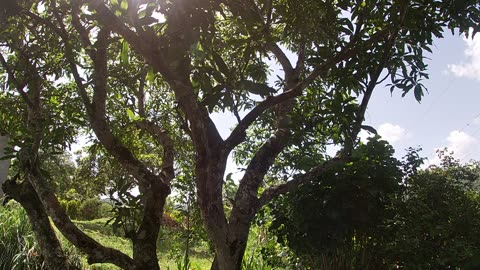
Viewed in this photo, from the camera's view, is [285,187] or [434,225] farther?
[434,225]

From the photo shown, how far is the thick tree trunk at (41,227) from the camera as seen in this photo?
2836 mm

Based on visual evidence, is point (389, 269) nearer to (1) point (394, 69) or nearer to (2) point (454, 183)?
(2) point (454, 183)

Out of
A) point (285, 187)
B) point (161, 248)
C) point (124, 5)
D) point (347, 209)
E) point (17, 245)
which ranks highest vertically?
point (161, 248)

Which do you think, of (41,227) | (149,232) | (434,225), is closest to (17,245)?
(41,227)

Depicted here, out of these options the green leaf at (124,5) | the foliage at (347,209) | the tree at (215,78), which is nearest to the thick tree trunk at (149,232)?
the tree at (215,78)

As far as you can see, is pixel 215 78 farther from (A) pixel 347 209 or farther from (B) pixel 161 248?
(B) pixel 161 248

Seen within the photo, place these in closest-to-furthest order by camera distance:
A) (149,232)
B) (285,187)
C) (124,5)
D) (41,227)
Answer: (124,5) → (149,232) → (41,227) → (285,187)

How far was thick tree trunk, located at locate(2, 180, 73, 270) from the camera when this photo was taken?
9.30 feet

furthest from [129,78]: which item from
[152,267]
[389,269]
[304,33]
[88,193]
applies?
[88,193]

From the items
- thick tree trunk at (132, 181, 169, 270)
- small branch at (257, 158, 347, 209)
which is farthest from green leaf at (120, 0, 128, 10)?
small branch at (257, 158, 347, 209)

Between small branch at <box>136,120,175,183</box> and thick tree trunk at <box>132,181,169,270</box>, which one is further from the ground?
small branch at <box>136,120,175,183</box>

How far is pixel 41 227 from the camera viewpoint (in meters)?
2.88

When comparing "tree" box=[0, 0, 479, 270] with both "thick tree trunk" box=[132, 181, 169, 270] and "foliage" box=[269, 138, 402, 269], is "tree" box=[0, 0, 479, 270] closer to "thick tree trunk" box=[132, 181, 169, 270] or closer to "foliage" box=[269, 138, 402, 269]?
"thick tree trunk" box=[132, 181, 169, 270]

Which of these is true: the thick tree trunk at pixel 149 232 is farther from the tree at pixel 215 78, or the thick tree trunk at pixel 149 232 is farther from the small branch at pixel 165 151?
the small branch at pixel 165 151
